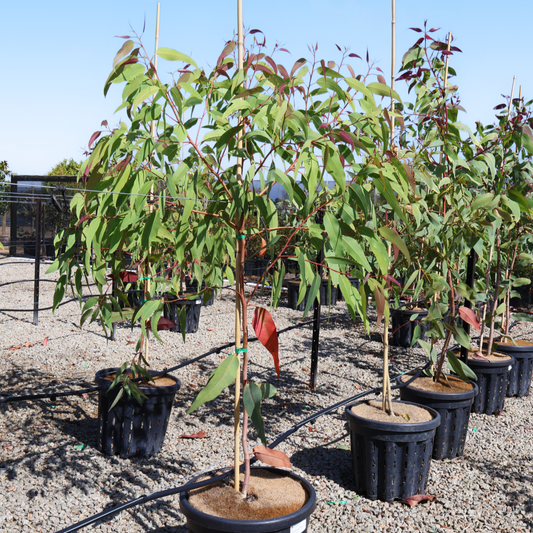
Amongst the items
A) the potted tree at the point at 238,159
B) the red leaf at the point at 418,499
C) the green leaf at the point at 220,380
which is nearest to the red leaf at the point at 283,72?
the potted tree at the point at 238,159

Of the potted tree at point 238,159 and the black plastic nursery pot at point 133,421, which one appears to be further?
the black plastic nursery pot at point 133,421

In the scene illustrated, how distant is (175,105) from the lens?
1319 mm

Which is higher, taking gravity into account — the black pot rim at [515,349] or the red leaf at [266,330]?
the red leaf at [266,330]

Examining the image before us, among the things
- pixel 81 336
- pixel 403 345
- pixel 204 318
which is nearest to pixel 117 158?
pixel 81 336

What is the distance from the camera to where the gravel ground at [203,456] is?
2.07m

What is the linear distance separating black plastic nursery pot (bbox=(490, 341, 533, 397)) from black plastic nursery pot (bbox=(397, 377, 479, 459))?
1.19m

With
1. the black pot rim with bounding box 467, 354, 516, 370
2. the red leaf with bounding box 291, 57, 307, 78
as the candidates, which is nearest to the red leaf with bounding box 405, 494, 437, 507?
the black pot rim with bounding box 467, 354, 516, 370

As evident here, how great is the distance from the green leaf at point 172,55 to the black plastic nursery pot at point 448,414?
79.7 inches

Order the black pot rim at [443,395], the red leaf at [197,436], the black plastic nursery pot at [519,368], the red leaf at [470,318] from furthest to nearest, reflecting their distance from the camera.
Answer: the black plastic nursery pot at [519,368] → the red leaf at [197,436] → the black pot rim at [443,395] → the red leaf at [470,318]

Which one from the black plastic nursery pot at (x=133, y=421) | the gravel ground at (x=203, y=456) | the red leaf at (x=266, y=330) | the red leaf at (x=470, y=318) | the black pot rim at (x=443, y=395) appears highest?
the red leaf at (x=266, y=330)

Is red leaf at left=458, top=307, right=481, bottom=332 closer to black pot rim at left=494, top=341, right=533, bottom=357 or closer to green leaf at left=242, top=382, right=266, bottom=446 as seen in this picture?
green leaf at left=242, top=382, right=266, bottom=446

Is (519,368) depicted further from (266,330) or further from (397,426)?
(266,330)

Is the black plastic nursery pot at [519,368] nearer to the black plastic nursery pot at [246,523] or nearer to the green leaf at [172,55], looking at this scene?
the black plastic nursery pot at [246,523]

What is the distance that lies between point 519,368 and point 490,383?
1.80 ft
